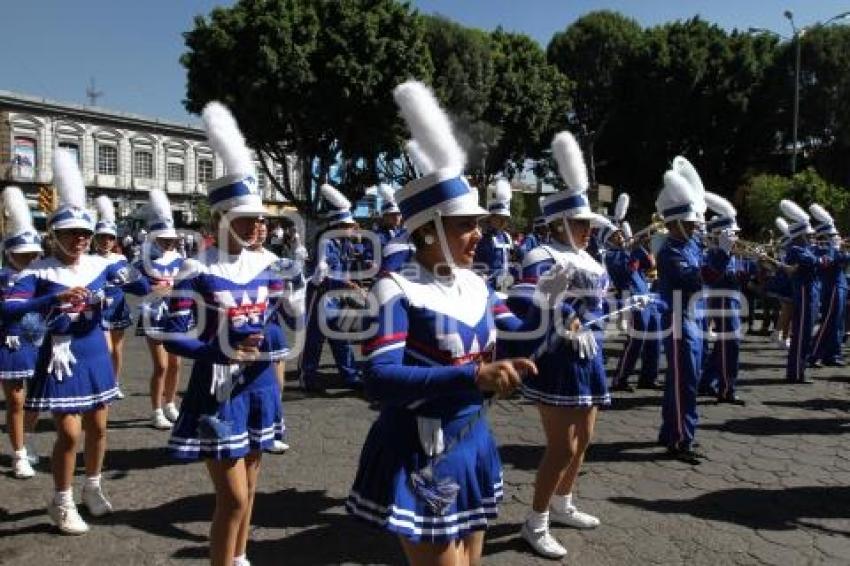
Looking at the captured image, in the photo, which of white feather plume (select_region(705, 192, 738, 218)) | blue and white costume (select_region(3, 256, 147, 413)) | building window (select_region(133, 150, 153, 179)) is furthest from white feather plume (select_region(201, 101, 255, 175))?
building window (select_region(133, 150, 153, 179))

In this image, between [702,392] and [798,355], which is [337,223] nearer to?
[702,392]

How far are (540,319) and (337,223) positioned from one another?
5.56 meters

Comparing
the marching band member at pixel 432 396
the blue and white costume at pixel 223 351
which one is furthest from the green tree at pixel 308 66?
the marching band member at pixel 432 396

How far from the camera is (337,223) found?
8.68m

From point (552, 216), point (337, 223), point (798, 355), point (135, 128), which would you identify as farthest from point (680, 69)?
point (135, 128)

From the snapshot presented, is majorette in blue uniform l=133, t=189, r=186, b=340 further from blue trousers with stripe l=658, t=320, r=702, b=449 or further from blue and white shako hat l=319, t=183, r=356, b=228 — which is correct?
blue trousers with stripe l=658, t=320, r=702, b=449

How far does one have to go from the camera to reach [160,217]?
7.22 meters

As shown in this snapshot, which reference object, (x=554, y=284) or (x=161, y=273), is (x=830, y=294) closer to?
(x=554, y=284)

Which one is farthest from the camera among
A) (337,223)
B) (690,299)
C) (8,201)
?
(337,223)

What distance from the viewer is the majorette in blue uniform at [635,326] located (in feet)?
30.0

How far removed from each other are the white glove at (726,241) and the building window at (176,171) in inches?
2536

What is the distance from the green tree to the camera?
25312 mm

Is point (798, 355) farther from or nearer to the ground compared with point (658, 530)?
farther from the ground

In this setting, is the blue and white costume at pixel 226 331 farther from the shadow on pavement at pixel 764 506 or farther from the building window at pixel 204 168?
the building window at pixel 204 168
